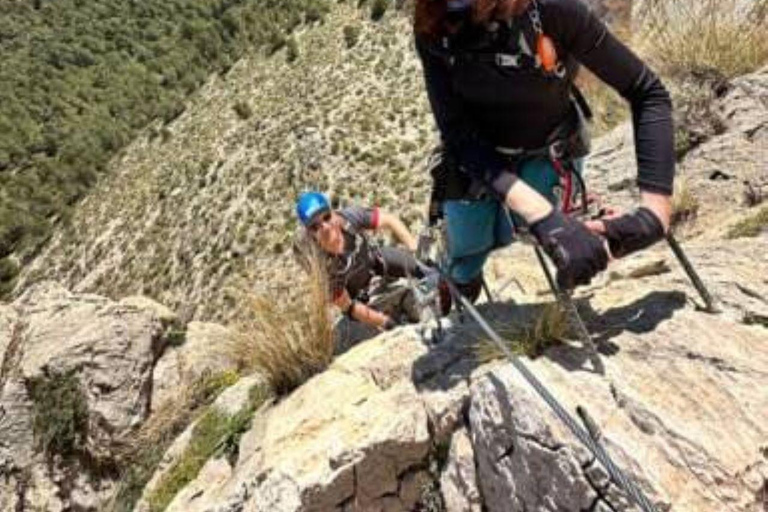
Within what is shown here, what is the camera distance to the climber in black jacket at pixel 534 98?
8.48 feet

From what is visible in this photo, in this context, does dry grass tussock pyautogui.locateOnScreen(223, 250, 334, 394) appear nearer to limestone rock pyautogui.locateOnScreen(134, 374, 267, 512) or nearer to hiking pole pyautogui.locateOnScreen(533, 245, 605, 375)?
limestone rock pyautogui.locateOnScreen(134, 374, 267, 512)

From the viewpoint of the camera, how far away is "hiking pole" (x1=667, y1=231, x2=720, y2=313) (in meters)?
3.33

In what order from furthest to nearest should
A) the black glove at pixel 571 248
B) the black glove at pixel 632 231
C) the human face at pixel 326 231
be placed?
the human face at pixel 326 231, the black glove at pixel 632 231, the black glove at pixel 571 248

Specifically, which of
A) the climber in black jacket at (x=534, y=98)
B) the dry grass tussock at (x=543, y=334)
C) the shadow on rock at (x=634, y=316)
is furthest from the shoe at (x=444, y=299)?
the climber in black jacket at (x=534, y=98)

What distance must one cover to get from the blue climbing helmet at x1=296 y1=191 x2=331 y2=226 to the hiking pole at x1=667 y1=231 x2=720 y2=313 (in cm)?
259

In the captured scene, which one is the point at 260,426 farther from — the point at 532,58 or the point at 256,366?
the point at 532,58

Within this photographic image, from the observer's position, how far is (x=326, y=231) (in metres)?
5.45

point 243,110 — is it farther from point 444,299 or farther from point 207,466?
point 444,299

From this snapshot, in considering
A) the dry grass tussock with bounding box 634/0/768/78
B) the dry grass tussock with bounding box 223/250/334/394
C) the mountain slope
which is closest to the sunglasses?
the dry grass tussock with bounding box 223/250/334/394

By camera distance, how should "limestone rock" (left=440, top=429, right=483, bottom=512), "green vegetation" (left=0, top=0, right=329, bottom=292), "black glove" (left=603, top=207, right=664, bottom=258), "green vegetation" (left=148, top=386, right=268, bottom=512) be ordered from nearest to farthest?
"black glove" (left=603, top=207, right=664, bottom=258) < "limestone rock" (left=440, top=429, right=483, bottom=512) < "green vegetation" (left=148, top=386, right=268, bottom=512) < "green vegetation" (left=0, top=0, right=329, bottom=292)

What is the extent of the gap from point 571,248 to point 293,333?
94.1 inches

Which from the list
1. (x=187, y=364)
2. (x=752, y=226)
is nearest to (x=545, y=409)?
(x=752, y=226)

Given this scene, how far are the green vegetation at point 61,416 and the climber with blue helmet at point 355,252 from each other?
243cm

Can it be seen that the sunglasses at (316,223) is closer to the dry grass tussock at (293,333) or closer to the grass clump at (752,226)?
the dry grass tussock at (293,333)
